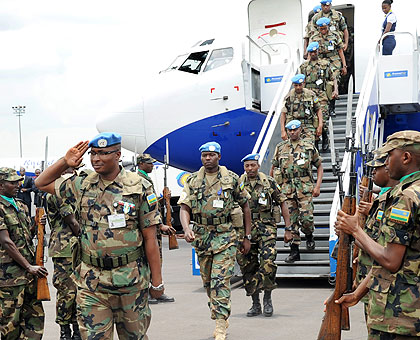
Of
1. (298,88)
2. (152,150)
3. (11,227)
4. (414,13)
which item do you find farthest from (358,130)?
(11,227)

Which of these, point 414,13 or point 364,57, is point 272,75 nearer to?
point 364,57

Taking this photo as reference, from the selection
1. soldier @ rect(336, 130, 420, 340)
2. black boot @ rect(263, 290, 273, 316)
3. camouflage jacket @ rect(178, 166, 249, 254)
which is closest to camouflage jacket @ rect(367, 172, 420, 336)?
soldier @ rect(336, 130, 420, 340)

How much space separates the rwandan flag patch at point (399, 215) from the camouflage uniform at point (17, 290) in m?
3.32

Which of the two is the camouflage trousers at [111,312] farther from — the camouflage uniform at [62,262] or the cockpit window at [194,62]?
the cockpit window at [194,62]

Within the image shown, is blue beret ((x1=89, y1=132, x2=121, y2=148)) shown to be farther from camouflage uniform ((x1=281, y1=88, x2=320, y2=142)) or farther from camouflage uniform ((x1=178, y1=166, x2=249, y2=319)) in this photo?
camouflage uniform ((x1=281, y1=88, x2=320, y2=142))

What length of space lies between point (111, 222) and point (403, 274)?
1969 mm

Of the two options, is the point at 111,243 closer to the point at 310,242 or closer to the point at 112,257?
the point at 112,257

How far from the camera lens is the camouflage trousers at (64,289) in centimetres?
660

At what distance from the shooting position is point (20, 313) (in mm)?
5766

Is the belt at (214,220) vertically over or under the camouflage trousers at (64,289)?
over

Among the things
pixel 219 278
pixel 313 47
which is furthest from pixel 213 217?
pixel 313 47

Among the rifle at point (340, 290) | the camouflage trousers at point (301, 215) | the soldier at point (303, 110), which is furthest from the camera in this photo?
the soldier at point (303, 110)

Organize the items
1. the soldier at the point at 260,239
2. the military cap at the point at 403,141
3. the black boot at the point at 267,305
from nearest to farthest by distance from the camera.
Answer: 1. the military cap at the point at 403,141
2. the black boot at the point at 267,305
3. the soldier at the point at 260,239

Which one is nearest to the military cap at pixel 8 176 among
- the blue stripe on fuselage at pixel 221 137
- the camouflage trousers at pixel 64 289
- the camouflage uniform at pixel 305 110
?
the camouflage trousers at pixel 64 289
